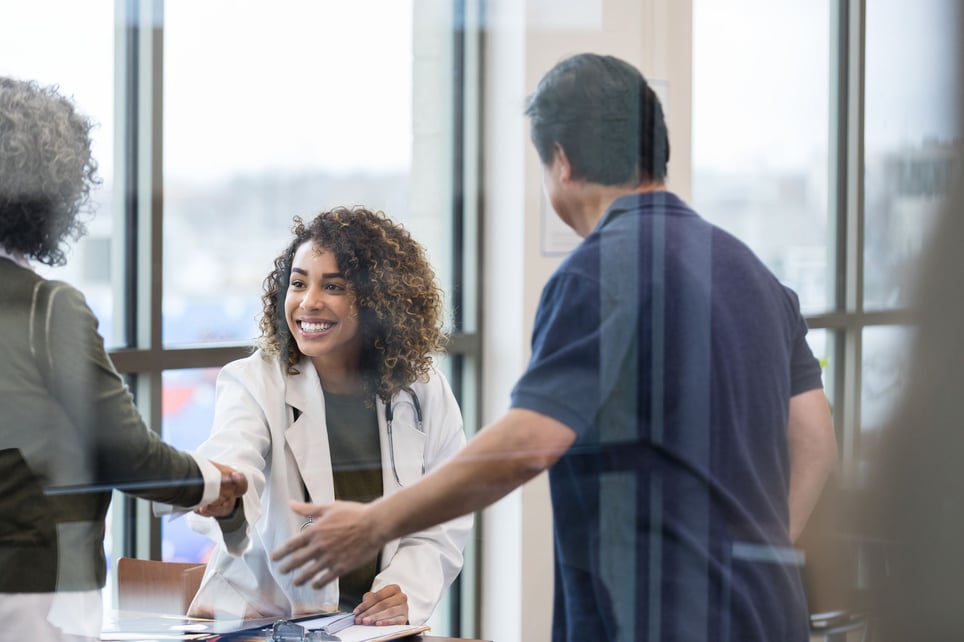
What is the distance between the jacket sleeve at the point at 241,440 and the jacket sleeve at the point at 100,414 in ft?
0.15

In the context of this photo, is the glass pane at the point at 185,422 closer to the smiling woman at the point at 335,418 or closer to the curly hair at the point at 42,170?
the smiling woman at the point at 335,418

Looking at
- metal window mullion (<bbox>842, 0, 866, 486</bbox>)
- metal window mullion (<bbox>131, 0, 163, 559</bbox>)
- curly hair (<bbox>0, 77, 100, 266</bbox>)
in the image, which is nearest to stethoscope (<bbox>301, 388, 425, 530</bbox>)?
metal window mullion (<bbox>131, 0, 163, 559</bbox>)

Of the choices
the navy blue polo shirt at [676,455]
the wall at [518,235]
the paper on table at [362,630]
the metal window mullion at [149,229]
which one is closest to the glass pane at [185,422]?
the metal window mullion at [149,229]

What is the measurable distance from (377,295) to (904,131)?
82cm

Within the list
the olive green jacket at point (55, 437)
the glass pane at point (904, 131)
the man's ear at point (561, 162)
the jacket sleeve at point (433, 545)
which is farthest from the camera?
the glass pane at point (904, 131)

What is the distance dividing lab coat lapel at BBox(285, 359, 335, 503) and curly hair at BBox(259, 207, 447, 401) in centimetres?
2

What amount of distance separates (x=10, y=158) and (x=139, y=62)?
0.58 ft

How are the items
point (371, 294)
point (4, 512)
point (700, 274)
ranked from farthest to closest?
point (700, 274)
point (371, 294)
point (4, 512)

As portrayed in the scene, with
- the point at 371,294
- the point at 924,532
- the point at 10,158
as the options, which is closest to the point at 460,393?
the point at 371,294

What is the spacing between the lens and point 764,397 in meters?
1.44

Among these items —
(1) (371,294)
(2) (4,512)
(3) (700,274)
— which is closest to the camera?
(2) (4,512)

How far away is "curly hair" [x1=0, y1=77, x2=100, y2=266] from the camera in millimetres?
1117

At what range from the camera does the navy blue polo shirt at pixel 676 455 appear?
4.64 ft

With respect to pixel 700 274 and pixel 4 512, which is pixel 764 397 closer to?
pixel 700 274
